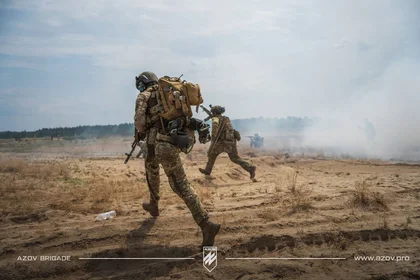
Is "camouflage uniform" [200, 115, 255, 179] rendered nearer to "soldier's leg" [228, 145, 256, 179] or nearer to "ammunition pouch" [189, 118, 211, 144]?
"soldier's leg" [228, 145, 256, 179]

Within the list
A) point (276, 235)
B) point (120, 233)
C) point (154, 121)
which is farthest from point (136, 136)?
point (276, 235)

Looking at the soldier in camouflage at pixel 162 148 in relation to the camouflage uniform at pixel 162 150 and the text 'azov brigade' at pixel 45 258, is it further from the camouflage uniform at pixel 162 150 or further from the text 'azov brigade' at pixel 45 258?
the text 'azov brigade' at pixel 45 258

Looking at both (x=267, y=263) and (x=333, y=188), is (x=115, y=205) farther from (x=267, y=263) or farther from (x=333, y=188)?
(x=333, y=188)

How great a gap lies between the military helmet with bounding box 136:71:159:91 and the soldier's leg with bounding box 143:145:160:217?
0.97m

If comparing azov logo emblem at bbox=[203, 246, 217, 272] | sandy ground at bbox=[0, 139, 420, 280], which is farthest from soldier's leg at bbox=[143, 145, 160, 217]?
azov logo emblem at bbox=[203, 246, 217, 272]

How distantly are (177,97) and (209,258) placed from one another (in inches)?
84.2

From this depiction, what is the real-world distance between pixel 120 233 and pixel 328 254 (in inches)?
112

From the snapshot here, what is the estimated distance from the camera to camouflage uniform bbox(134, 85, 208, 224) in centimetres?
401

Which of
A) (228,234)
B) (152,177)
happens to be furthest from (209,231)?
(152,177)

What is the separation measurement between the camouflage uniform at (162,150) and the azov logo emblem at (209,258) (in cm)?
37

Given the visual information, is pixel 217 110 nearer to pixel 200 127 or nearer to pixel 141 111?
pixel 200 127

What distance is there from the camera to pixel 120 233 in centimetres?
435

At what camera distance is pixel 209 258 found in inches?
148

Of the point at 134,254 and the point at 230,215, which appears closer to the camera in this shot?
the point at 134,254
